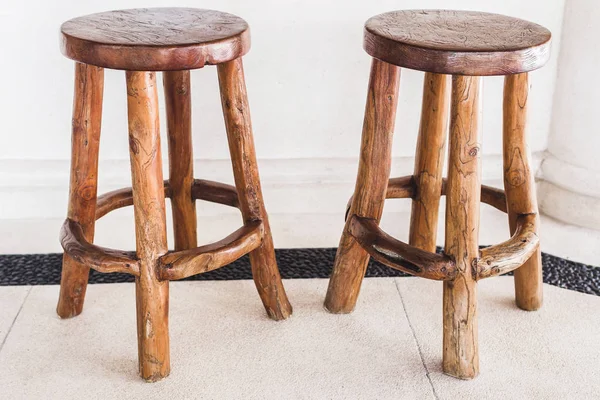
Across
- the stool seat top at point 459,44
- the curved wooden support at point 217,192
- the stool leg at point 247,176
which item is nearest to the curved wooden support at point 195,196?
the curved wooden support at point 217,192

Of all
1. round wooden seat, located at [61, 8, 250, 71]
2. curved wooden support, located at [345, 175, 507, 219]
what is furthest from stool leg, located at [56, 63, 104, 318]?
curved wooden support, located at [345, 175, 507, 219]

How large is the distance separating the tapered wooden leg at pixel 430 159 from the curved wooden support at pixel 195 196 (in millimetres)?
482

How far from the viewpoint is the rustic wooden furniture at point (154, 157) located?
1.36 meters

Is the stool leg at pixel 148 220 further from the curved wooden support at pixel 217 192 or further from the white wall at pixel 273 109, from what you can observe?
the white wall at pixel 273 109

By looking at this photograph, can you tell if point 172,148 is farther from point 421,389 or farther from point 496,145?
point 496,145

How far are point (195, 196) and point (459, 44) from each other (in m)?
0.83

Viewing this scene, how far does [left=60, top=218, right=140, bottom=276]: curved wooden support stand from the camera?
4.86ft

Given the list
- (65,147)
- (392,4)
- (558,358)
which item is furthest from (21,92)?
(558,358)

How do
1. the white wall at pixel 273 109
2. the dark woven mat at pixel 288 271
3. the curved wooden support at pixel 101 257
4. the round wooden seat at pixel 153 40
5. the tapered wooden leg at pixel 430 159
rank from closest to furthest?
the round wooden seat at pixel 153 40 < the curved wooden support at pixel 101 257 < the tapered wooden leg at pixel 430 159 < the dark woven mat at pixel 288 271 < the white wall at pixel 273 109

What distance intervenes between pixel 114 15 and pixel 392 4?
2.86ft

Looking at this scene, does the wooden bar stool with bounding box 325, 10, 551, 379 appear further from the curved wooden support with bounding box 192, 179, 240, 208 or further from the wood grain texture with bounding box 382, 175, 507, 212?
the curved wooden support with bounding box 192, 179, 240, 208

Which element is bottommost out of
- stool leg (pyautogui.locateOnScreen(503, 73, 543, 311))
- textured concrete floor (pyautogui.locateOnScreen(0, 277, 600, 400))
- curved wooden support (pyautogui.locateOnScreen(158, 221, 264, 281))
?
textured concrete floor (pyautogui.locateOnScreen(0, 277, 600, 400))

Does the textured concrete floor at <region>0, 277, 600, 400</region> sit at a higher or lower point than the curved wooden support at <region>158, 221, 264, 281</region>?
lower

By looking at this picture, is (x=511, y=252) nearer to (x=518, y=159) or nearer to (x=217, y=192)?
(x=518, y=159)
